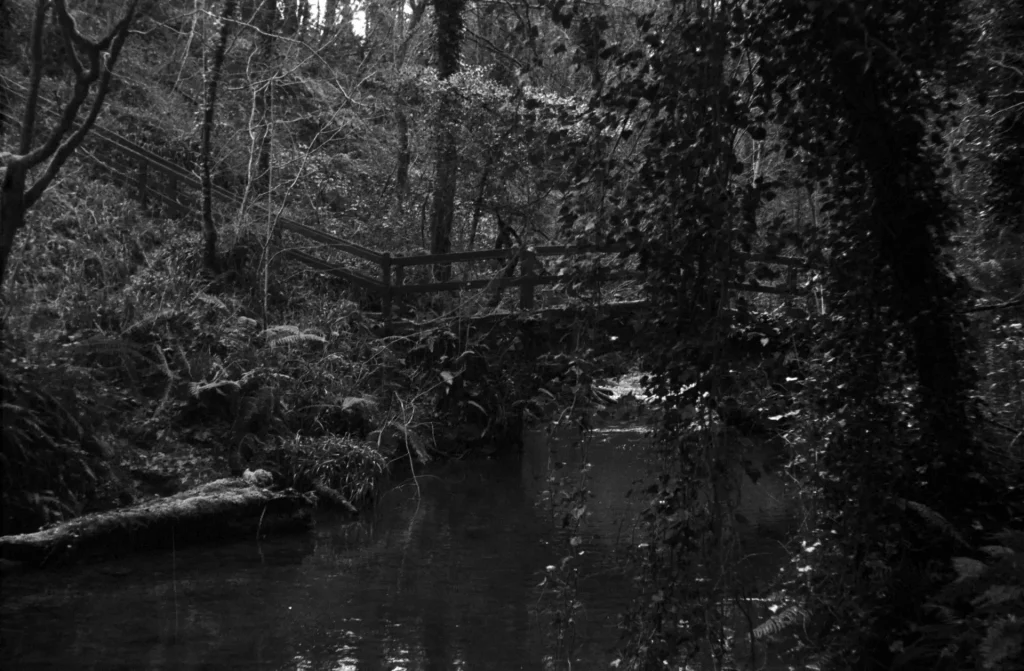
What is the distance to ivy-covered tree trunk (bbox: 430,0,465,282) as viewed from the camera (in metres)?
17.3

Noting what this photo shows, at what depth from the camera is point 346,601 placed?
29.5ft

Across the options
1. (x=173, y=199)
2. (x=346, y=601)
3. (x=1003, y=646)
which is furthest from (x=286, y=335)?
(x=1003, y=646)

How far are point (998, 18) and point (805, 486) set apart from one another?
3251 mm

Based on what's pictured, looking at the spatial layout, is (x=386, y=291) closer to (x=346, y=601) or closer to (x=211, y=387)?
(x=211, y=387)

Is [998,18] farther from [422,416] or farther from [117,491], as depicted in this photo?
[422,416]

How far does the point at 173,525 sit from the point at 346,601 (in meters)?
2.54

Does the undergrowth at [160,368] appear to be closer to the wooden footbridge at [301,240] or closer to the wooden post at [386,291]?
the wooden footbridge at [301,240]

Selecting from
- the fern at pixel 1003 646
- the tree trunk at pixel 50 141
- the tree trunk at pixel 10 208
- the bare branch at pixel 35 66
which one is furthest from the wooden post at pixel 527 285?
the fern at pixel 1003 646

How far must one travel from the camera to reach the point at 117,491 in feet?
36.5

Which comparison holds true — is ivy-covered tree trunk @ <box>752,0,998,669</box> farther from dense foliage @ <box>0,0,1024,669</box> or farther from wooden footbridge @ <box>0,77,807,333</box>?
wooden footbridge @ <box>0,77,807,333</box>

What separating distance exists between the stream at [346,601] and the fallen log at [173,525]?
0.19 metres

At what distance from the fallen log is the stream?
0.19m

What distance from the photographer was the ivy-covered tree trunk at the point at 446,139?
1733 centimetres

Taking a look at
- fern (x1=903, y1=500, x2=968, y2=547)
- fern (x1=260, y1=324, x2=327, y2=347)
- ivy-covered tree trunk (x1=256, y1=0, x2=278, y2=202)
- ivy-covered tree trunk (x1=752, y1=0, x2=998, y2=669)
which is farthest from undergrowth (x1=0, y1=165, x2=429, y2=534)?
fern (x1=903, y1=500, x2=968, y2=547)
